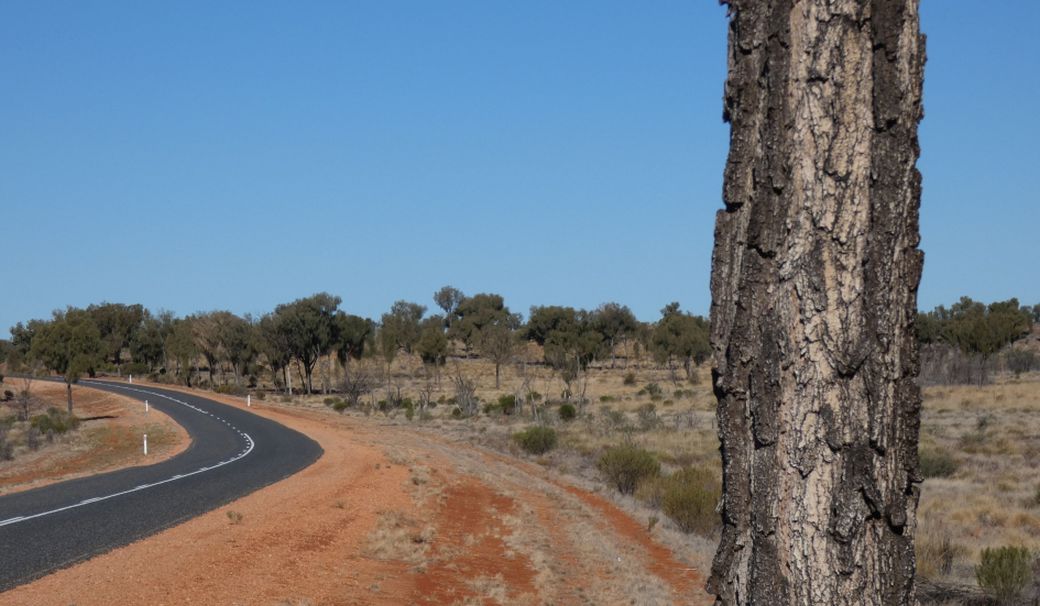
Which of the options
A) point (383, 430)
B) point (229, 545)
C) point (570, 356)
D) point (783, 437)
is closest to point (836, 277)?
point (783, 437)

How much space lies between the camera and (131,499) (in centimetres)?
1816

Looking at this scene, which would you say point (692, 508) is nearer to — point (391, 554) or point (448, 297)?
point (391, 554)

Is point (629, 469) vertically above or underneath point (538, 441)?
above

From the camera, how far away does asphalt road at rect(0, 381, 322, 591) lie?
40.6 ft

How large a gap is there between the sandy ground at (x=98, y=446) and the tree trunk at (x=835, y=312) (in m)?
21.3

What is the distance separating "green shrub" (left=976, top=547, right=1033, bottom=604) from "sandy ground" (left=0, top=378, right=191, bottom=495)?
1913 cm

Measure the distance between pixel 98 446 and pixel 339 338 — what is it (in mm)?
46933

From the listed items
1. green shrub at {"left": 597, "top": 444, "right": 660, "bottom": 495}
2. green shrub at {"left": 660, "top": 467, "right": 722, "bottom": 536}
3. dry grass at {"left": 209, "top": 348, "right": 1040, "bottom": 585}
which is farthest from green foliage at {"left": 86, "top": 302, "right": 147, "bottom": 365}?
green shrub at {"left": 660, "top": 467, "right": 722, "bottom": 536}

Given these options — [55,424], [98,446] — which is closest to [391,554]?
[98,446]

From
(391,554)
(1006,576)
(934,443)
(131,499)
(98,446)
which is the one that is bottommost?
(98,446)

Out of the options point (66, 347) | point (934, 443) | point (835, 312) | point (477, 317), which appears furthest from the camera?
point (477, 317)

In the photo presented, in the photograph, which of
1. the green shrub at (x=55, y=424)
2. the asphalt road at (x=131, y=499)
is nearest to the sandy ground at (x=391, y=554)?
the asphalt road at (x=131, y=499)

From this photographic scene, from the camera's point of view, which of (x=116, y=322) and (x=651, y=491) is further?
(x=116, y=322)

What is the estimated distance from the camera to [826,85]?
2.90 metres
